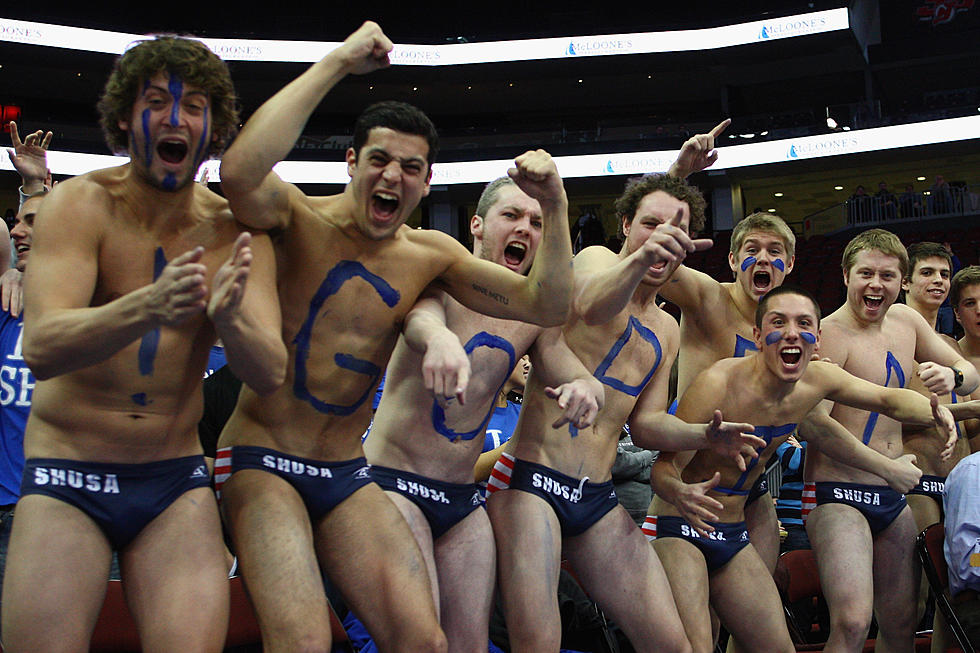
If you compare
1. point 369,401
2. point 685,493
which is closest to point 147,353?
point 369,401

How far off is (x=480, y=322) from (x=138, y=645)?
5.92 feet

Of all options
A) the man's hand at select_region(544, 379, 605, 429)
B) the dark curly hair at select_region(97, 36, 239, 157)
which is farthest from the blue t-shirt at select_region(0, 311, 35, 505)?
the man's hand at select_region(544, 379, 605, 429)

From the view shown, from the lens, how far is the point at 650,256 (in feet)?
11.1

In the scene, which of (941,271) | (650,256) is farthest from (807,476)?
(650,256)

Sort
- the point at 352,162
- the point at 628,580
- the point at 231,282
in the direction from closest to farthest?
1. the point at 231,282
2. the point at 352,162
3. the point at 628,580

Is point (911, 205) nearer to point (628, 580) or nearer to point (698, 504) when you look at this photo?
point (698, 504)

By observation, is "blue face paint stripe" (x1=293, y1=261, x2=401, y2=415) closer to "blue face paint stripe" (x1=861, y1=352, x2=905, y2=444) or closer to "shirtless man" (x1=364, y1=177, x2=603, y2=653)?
"shirtless man" (x1=364, y1=177, x2=603, y2=653)

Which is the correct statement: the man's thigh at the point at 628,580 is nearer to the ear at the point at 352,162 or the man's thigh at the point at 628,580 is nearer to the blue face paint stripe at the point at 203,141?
the ear at the point at 352,162

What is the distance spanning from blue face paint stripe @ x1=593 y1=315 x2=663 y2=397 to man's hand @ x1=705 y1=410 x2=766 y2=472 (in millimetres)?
342

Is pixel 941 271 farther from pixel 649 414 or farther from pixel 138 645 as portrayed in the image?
pixel 138 645

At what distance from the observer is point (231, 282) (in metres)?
2.37

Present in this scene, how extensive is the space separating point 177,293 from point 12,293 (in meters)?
2.21

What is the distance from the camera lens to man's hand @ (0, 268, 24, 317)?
4016 millimetres

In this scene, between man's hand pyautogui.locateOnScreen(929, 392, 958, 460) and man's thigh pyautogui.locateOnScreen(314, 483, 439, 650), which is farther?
man's hand pyautogui.locateOnScreen(929, 392, 958, 460)
